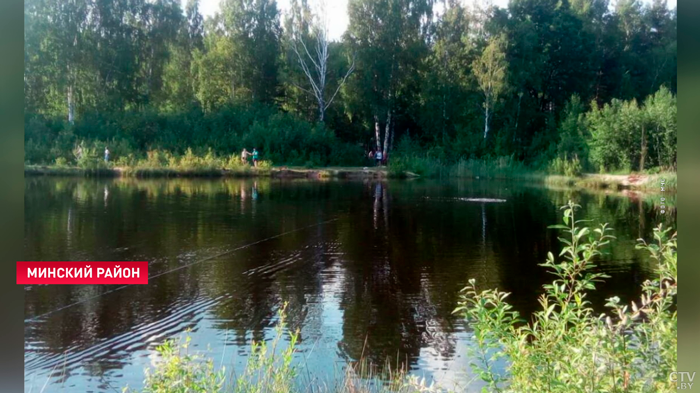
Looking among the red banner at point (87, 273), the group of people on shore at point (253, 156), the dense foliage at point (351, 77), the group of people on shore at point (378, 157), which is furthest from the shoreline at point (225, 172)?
the red banner at point (87, 273)

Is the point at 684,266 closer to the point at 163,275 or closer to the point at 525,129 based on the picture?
the point at 163,275

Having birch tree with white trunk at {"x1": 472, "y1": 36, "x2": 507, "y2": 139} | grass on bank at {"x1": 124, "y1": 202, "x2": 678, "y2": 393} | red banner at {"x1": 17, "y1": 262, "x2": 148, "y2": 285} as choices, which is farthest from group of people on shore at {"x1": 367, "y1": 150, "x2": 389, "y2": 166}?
grass on bank at {"x1": 124, "y1": 202, "x2": 678, "y2": 393}

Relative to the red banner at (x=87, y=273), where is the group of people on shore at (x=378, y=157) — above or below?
above

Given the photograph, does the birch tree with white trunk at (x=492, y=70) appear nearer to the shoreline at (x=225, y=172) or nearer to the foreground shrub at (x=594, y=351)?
the shoreline at (x=225, y=172)

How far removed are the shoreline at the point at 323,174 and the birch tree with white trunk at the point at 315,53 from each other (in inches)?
240

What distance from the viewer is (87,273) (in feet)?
25.5

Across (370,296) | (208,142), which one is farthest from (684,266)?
(208,142)

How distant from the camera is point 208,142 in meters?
35.8

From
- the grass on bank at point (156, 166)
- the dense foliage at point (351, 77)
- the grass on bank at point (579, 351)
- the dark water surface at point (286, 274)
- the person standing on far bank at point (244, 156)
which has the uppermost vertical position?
the dense foliage at point (351, 77)

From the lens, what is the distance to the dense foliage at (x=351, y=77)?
3525 centimetres

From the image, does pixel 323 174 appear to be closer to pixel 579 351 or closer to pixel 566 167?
pixel 566 167

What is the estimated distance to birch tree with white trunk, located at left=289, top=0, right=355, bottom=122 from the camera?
118ft

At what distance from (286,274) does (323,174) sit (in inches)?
894

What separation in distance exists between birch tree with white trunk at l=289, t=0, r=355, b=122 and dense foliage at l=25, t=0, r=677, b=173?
0.08 metres
